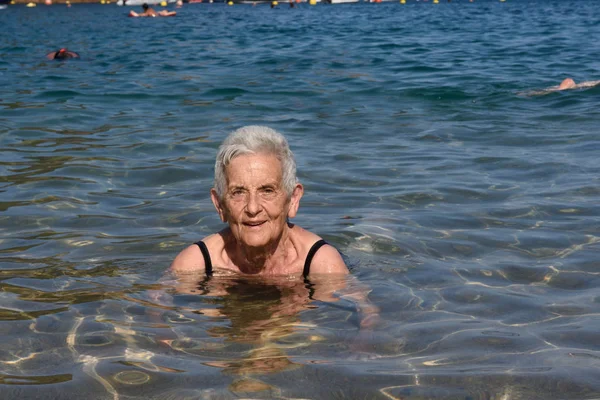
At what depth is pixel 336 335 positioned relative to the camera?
3.94 m

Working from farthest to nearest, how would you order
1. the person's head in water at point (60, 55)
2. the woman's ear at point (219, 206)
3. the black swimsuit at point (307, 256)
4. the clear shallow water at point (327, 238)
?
1. the person's head in water at point (60, 55)
2. the black swimsuit at point (307, 256)
3. the woman's ear at point (219, 206)
4. the clear shallow water at point (327, 238)

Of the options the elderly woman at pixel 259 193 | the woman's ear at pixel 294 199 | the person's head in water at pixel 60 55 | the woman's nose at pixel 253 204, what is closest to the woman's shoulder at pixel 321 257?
the elderly woman at pixel 259 193

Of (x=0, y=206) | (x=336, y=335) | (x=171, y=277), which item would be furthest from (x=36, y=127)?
(x=336, y=335)

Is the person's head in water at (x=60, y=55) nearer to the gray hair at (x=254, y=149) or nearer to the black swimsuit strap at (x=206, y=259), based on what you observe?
the black swimsuit strap at (x=206, y=259)

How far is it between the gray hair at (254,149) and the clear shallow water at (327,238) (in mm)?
714

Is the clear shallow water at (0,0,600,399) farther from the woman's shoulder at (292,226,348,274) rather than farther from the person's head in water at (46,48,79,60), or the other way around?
the person's head in water at (46,48,79,60)

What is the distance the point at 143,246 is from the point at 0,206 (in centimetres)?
160

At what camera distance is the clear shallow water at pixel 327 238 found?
11.5 ft

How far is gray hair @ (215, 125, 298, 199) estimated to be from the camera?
419 centimetres

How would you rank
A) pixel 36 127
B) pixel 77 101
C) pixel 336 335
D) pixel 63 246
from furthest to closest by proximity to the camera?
pixel 77 101, pixel 36 127, pixel 63 246, pixel 336 335

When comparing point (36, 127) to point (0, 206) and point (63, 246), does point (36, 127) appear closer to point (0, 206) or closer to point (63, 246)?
point (0, 206)

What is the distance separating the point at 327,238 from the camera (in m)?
5.93

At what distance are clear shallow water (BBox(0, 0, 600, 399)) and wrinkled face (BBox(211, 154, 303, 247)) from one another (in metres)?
0.46

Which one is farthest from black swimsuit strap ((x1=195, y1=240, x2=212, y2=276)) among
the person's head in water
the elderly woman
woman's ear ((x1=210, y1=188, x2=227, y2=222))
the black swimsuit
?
the person's head in water
